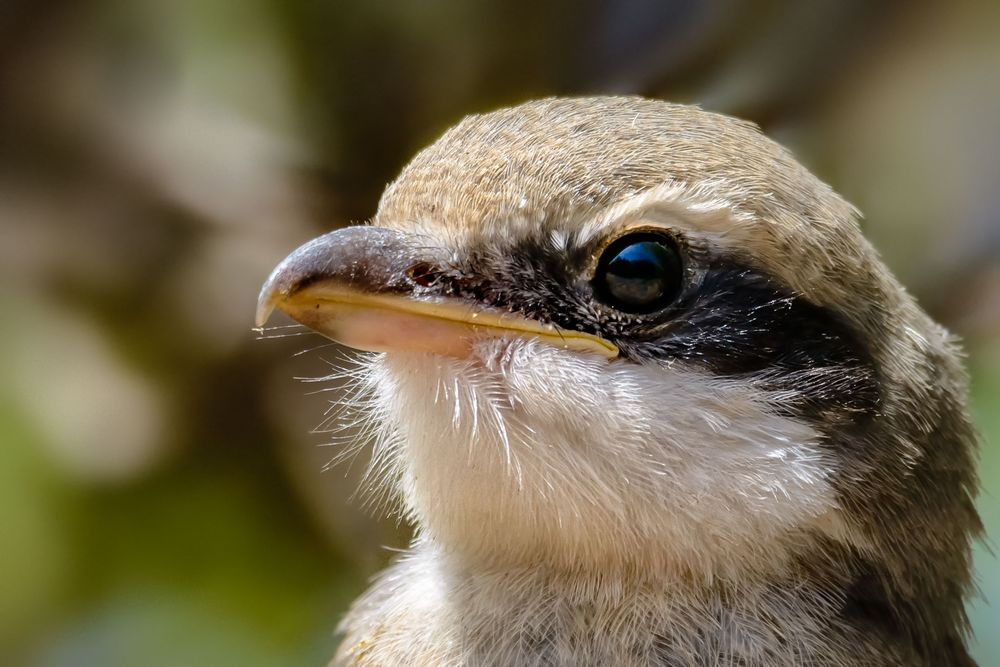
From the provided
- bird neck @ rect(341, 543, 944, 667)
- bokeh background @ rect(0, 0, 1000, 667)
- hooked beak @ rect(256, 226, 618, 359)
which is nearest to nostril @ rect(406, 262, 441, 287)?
hooked beak @ rect(256, 226, 618, 359)

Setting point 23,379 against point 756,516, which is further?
point 23,379

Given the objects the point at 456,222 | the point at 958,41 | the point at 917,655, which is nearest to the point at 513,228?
the point at 456,222

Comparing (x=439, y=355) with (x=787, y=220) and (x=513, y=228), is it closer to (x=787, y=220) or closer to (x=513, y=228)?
(x=513, y=228)

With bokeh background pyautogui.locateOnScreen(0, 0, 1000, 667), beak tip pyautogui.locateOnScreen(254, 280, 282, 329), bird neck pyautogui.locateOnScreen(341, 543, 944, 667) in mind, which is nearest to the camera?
beak tip pyautogui.locateOnScreen(254, 280, 282, 329)

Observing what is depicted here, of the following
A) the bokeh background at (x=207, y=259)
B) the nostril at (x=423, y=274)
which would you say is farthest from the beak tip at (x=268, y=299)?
the bokeh background at (x=207, y=259)

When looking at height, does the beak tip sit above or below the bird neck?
above

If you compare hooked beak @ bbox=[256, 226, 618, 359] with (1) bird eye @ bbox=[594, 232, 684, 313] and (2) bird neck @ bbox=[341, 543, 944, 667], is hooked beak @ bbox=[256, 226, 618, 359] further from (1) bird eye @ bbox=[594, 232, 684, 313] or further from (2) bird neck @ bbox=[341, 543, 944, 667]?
(2) bird neck @ bbox=[341, 543, 944, 667]

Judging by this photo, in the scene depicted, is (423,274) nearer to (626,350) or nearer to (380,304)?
(380,304)
